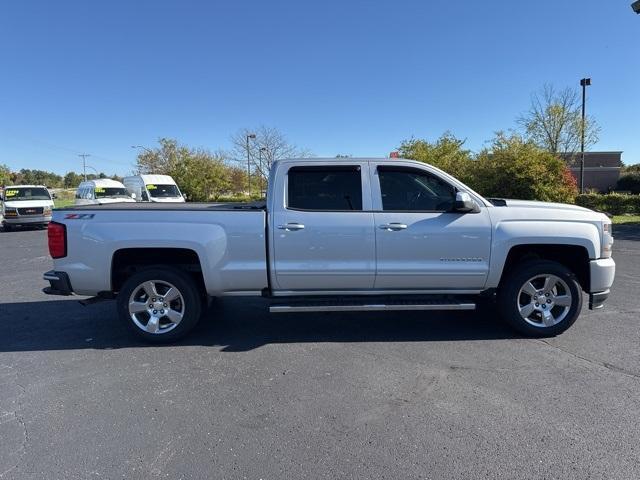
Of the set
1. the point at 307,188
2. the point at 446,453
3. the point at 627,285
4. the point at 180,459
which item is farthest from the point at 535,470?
the point at 627,285

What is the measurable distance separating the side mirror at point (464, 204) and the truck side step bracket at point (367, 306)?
3.29ft

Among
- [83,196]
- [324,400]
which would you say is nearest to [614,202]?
[324,400]

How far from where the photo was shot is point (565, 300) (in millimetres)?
4848

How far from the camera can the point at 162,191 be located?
24.2m

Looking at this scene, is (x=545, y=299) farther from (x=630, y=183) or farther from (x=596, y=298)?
(x=630, y=183)

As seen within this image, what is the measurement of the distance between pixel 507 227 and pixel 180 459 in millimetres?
3811

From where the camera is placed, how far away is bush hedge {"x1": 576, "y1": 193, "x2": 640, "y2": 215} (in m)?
20.7

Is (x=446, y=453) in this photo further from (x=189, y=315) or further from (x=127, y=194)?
(x=127, y=194)

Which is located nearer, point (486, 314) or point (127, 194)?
point (486, 314)

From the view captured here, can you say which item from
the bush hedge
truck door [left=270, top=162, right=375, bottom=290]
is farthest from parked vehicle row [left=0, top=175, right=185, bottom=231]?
the bush hedge

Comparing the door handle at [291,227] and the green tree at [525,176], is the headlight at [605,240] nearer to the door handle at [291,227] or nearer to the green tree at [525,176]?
the door handle at [291,227]

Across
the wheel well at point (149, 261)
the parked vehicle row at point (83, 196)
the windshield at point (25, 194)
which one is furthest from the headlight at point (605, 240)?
Answer: the windshield at point (25, 194)

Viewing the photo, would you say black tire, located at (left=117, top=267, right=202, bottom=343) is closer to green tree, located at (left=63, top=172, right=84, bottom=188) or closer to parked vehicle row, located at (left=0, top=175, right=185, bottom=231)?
parked vehicle row, located at (left=0, top=175, right=185, bottom=231)

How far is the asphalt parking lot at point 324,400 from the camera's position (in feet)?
9.09
